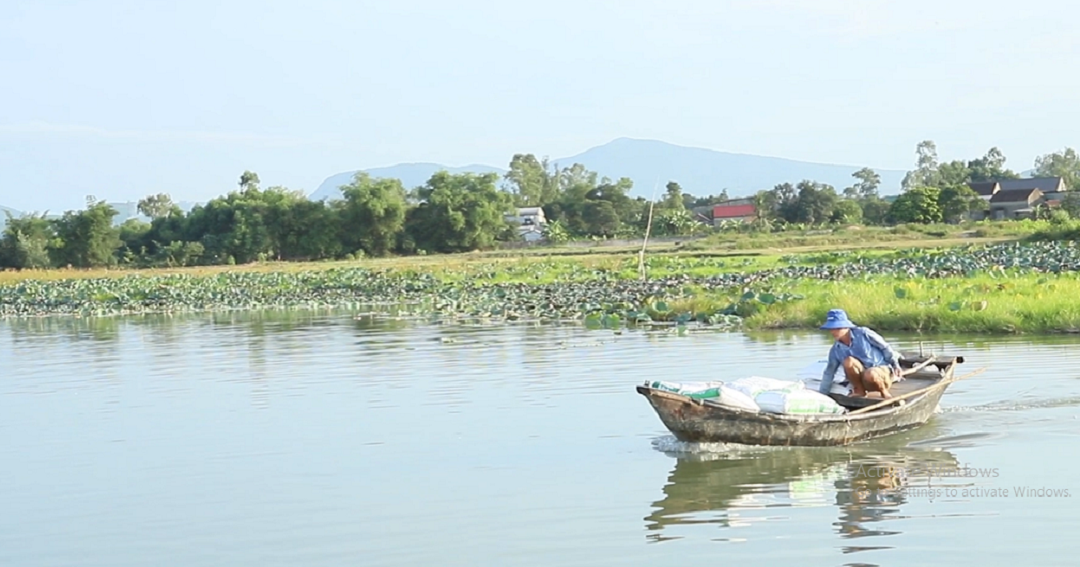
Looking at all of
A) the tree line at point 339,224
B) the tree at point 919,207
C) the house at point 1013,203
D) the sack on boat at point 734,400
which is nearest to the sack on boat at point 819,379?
the sack on boat at point 734,400

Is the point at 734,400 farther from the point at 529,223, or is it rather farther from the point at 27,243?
the point at 529,223

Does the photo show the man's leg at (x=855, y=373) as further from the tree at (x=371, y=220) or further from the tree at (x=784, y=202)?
the tree at (x=784, y=202)

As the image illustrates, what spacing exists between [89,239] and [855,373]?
205 feet

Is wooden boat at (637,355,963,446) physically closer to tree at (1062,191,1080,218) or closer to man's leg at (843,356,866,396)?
man's leg at (843,356,866,396)

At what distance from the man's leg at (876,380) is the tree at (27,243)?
64.0m

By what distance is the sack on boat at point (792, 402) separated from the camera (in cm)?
1034

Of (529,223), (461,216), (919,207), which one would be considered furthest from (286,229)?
(919,207)

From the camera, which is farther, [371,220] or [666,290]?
[371,220]

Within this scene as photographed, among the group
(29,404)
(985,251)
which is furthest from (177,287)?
(29,404)

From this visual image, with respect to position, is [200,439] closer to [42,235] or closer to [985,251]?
[985,251]

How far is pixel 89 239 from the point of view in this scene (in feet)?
223

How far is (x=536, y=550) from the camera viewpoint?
8.27m

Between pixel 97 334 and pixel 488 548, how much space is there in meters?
21.3

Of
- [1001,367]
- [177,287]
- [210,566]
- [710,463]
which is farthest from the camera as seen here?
[177,287]
